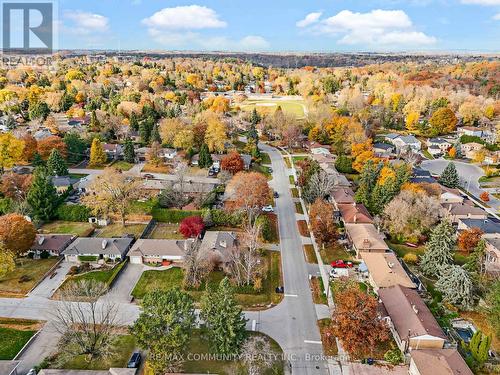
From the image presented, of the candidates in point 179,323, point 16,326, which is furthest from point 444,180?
point 16,326

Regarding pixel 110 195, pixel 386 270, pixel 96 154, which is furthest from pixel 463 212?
pixel 96 154

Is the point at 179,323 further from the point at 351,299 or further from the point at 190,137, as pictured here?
the point at 190,137

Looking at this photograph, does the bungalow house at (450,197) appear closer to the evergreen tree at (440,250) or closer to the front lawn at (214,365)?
the evergreen tree at (440,250)

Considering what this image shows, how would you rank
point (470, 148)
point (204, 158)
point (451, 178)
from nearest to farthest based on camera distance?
point (451, 178) < point (204, 158) < point (470, 148)

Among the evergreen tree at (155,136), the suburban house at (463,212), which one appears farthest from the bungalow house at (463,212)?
the evergreen tree at (155,136)

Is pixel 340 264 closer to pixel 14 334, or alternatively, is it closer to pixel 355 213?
pixel 355 213

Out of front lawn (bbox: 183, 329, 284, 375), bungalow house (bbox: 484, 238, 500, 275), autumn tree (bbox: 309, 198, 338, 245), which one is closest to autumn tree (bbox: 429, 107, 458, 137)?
bungalow house (bbox: 484, 238, 500, 275)

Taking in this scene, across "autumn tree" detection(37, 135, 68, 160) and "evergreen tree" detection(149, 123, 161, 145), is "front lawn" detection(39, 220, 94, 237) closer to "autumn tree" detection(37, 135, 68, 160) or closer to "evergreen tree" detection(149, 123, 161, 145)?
"autumn tree" detection(37, 135, 68, 160)
